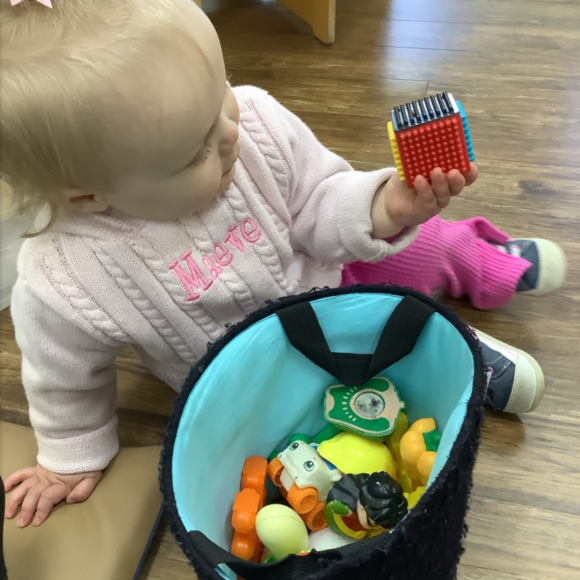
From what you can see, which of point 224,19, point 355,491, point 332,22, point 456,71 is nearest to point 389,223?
point 355,491

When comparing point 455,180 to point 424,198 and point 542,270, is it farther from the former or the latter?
point 542,270

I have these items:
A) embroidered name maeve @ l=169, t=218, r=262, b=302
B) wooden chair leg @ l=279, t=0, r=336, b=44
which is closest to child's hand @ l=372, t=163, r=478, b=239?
embroidered name maeve @ l=169, t=218, r=262, b=302

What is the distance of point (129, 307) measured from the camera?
24.6 inches

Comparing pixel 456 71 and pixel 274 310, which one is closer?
pixel 274 310

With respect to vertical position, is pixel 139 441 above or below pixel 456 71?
below

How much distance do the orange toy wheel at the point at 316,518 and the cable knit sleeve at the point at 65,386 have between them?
0.26 metres

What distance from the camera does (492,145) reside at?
110cm

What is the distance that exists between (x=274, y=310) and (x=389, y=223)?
0.16m

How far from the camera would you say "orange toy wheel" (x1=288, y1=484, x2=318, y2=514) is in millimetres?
617

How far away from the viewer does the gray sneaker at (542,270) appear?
2.73 ft

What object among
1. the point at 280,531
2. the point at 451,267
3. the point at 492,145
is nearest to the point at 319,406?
the point at 280,531

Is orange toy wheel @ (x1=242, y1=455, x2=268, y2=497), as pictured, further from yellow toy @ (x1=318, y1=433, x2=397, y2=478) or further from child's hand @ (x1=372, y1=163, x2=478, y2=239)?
child's hand @ (x1=372, y1=163, x2=478, y2=239)

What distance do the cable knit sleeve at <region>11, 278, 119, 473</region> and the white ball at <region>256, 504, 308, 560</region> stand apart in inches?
9.1

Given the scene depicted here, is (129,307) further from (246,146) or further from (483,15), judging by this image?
(483,15)
